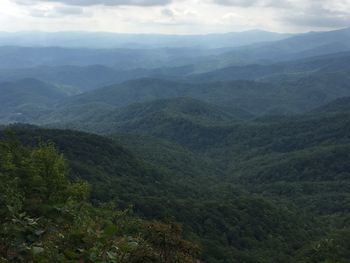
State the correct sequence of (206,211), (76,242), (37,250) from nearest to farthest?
(37,250) < (76,242) < (206,211)

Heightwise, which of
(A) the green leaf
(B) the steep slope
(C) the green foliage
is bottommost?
(B) the steep slope

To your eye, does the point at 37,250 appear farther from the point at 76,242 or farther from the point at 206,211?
the point at 206,211

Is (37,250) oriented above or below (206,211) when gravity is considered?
above

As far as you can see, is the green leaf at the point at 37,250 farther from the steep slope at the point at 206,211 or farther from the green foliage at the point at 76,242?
the steep slope at the point at 206,211

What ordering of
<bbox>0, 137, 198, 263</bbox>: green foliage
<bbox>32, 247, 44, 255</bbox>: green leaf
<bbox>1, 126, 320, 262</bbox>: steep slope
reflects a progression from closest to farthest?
<bbox>32, 247, 44, 255</bbox>: green leaf, <bbox>0, 137, 198, 263</bbox>: green foliage, <bbox>1, 126, 320, 262</bbox>: steep slope

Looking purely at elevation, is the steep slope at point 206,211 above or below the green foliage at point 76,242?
below

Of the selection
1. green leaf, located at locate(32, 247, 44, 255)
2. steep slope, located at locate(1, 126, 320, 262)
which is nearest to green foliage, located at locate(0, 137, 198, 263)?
green leaf, located at locate(32, 247, 44, 255)

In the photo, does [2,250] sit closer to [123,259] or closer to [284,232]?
[123,259]

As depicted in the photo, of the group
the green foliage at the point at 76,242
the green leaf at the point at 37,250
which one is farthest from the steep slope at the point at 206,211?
the green leaf at the point at 37,250

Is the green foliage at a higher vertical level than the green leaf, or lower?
lower

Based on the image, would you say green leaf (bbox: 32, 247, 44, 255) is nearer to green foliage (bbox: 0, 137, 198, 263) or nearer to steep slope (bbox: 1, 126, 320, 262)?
green foliage (bbox: 0, 137, 198, 263)

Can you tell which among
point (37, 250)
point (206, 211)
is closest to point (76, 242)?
point (37, 250)
